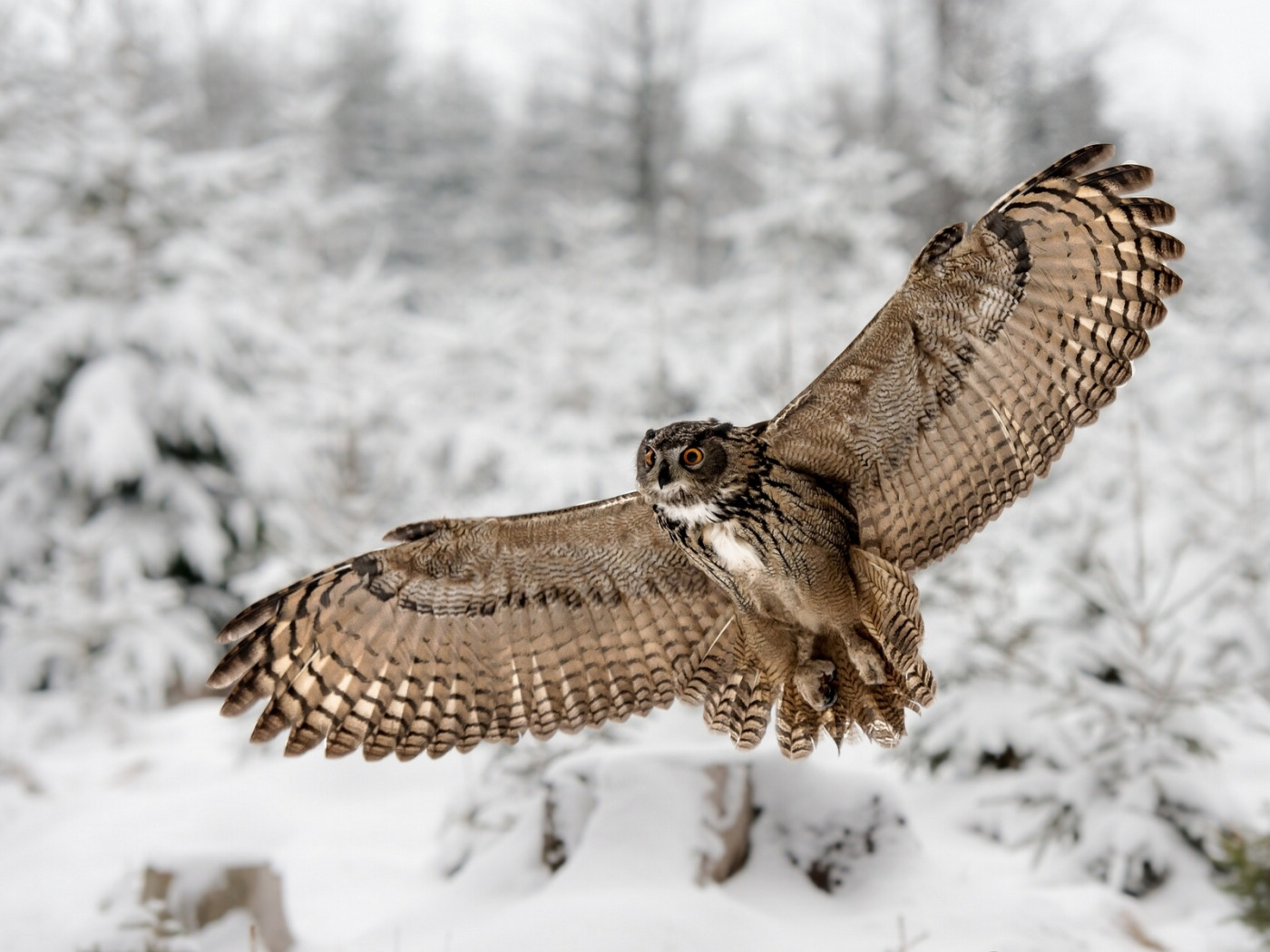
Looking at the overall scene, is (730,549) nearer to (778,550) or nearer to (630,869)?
(778,550)

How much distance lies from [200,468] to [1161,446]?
7934mm

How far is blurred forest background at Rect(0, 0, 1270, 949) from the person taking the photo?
15.0 feet

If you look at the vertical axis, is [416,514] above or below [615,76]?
below


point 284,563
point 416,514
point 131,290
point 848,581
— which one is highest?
point 848,581

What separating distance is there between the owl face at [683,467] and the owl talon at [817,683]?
55 centimetres

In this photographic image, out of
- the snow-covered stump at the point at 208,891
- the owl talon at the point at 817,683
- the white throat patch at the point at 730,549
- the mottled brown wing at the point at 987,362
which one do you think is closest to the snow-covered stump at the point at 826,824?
the owl talon at the point at 817,683

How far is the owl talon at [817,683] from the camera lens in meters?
2.46

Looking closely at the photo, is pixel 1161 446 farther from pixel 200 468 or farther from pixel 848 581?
pixel 200 468

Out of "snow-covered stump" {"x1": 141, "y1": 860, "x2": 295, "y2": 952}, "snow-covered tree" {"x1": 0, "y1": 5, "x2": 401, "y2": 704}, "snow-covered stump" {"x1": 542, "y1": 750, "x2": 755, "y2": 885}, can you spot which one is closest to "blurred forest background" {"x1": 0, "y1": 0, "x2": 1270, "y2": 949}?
"snow-covered tree" {"x1": 0, "y1": 5, "x2": 401, "y2": 704}

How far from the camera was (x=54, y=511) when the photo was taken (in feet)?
25.2

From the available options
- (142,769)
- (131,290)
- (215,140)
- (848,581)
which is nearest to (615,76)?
(215,140)

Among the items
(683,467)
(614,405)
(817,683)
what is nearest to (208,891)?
(817,683)

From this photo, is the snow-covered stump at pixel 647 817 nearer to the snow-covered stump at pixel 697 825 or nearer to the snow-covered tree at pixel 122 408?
the snow-covered stump at pixel 697 825

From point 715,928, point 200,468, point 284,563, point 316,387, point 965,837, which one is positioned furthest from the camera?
point 316,387
